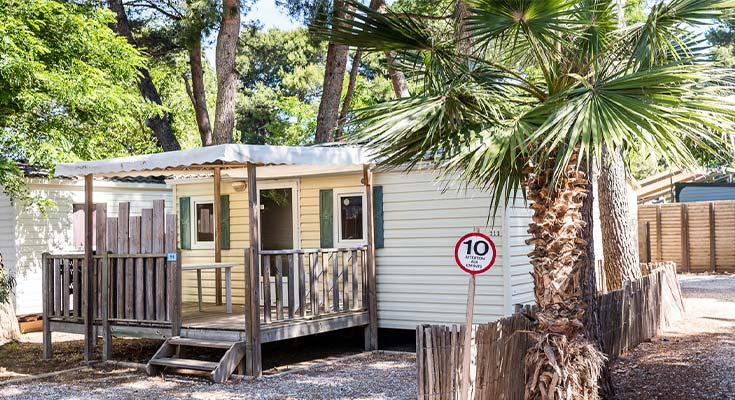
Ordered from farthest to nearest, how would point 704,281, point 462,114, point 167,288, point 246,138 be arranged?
point 246,138 < point 704,281 < point 167,288 < point 462,114

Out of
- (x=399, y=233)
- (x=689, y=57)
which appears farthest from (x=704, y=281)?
(x=689, y=57)

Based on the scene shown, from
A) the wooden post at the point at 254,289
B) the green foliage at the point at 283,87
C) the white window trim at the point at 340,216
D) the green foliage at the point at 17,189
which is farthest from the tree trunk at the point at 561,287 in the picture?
the green foliage at the point at 283,87

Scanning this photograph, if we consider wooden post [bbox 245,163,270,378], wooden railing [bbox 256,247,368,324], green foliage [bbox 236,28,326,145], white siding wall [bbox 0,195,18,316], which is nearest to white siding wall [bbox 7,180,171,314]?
white siding wall [bbox 0,195,18,316]

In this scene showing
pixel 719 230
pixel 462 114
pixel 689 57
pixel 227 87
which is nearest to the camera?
pixel 462 114

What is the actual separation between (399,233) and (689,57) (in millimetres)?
4947

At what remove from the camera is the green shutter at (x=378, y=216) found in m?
10.7

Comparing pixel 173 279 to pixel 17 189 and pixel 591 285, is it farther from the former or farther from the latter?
pixel 591 285

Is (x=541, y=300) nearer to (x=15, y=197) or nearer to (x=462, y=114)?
(x=462, y=114)

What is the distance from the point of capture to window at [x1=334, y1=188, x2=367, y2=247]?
1092 centimetres

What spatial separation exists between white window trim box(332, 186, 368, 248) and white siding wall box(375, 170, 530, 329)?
1.09 ft

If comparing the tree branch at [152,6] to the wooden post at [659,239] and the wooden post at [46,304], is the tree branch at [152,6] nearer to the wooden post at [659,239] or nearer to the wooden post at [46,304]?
the wooden post at [46,304]

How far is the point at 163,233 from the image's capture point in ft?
30.7

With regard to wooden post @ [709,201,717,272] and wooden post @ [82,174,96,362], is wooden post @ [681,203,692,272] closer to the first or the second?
wooden post @ [709,201,717,272]

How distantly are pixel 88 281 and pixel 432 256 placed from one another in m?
4.42
